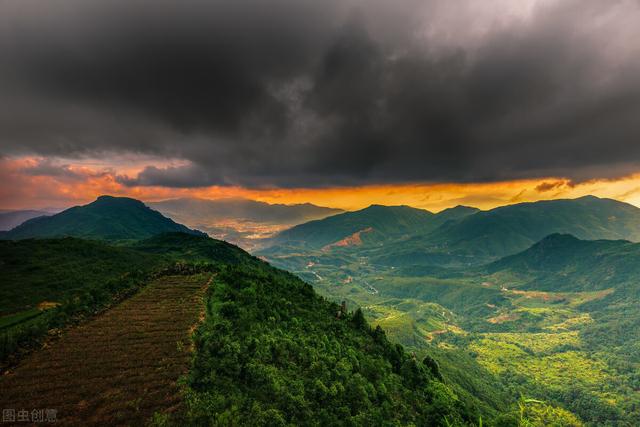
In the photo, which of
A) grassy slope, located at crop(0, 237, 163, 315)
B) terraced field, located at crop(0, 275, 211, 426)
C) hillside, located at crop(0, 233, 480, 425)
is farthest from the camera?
grassy slope, located at crop(0, 237, 163, 315)

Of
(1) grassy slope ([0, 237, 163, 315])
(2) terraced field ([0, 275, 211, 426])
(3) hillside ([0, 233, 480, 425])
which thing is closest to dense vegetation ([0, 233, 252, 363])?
(1) grassy slope ([0, 237, 163, 315])

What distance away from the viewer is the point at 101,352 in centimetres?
3441

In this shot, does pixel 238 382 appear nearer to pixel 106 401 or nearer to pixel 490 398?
pixel 106 401

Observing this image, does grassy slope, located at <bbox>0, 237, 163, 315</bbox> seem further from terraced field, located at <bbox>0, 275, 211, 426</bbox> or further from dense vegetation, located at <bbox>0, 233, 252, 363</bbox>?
terraced field, located at <bbox>0, 275, 211, 426</bbox>

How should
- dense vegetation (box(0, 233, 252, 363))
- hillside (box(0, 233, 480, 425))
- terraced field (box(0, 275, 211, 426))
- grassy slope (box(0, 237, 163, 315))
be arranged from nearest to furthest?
terraced field (box(0, 275, 211, 426)) < hillside (box(0, 233, 480, 425)) < dense vegetation (box(0, 233, 252, 363)) < grassy slope (box(0, 237, 163, 315))

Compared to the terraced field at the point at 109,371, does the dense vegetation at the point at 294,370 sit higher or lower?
lower

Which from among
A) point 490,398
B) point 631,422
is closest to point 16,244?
point 490,398

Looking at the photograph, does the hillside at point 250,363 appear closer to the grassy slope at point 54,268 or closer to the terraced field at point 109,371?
the terraced field at point 109,371

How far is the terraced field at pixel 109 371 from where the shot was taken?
84.9 ft

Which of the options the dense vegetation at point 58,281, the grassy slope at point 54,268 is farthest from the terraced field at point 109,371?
the grassy slope at point 54,268

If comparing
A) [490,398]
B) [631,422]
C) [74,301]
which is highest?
[74,301]

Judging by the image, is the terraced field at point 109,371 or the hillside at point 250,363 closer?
the terraced field at point 109,371

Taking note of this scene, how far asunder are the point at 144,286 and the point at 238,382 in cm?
3690

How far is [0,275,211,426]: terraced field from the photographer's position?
25.9 metres
